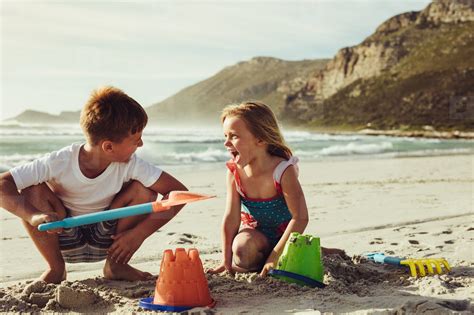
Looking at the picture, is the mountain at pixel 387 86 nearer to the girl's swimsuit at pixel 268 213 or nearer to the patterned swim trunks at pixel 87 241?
the girl's swimsuit at pixel 268 213

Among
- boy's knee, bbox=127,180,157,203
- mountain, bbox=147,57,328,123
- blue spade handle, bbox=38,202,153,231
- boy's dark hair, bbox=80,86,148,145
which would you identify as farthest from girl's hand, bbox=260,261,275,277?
mountain, bbox=147,57,328,123

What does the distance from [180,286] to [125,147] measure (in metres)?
0.82

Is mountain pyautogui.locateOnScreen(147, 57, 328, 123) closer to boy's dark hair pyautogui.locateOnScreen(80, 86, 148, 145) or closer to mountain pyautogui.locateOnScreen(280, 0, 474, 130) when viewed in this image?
mountain pyautogui.locateOnScreen(280, 0, 474, 130)

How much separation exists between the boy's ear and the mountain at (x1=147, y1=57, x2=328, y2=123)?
6198cm

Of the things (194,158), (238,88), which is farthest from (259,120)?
(238,88)

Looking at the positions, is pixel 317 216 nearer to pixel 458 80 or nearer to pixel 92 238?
pixel 92 238

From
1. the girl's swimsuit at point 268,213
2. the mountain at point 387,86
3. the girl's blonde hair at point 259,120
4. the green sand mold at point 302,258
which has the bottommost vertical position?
the green sand mold at point 302,258

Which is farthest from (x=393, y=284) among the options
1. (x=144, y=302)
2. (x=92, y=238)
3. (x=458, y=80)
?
(x=458, y=80)

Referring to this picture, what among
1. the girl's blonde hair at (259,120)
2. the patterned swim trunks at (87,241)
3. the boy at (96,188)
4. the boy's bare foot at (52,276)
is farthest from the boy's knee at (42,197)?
the girl's blonde hair at (259,120)

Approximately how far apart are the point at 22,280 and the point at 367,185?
5.70 m

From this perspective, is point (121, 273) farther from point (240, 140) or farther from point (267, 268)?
point (240, 140)

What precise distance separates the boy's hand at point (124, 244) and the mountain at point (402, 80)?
4172 cm

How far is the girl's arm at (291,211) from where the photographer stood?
307 centimetres

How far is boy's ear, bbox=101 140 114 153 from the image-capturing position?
2936 millimetres
